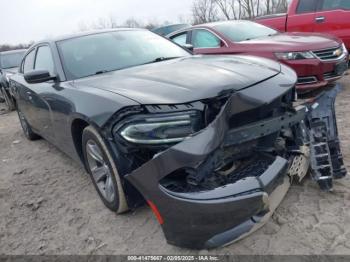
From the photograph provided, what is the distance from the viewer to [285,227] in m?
2.33

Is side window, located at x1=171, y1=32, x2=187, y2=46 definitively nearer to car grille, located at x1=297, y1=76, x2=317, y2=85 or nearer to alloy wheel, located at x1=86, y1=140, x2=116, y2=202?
car grille, located at x1=297, y1=76, x2=317, y2=85

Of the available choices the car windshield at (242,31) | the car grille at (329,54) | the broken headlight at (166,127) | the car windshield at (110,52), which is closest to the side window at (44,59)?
the car windshield at (110,52)

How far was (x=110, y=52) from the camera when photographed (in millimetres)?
3385

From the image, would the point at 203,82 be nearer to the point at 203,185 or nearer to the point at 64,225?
the point at 203,185

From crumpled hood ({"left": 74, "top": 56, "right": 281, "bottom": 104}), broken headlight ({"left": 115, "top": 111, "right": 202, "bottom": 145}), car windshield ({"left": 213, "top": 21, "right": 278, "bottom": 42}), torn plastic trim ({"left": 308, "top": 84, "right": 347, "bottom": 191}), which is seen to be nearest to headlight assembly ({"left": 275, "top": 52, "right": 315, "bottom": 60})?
car windshield ({"left": 213, "top": 21, "right": 278, "bottom": 42})

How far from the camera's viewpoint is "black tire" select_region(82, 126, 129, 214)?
8.08ft

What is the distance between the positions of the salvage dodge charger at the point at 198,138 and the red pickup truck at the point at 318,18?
4500mm

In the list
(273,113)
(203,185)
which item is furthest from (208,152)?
(273,113)

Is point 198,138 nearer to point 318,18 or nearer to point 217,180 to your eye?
point 217,180

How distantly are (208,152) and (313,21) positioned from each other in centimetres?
607

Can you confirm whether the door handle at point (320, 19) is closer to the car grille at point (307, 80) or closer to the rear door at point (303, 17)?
the rear door at point (303, 17)

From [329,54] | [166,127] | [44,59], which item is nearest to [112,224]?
[166,127]

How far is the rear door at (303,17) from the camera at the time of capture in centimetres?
693

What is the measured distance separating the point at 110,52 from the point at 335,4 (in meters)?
5.35
